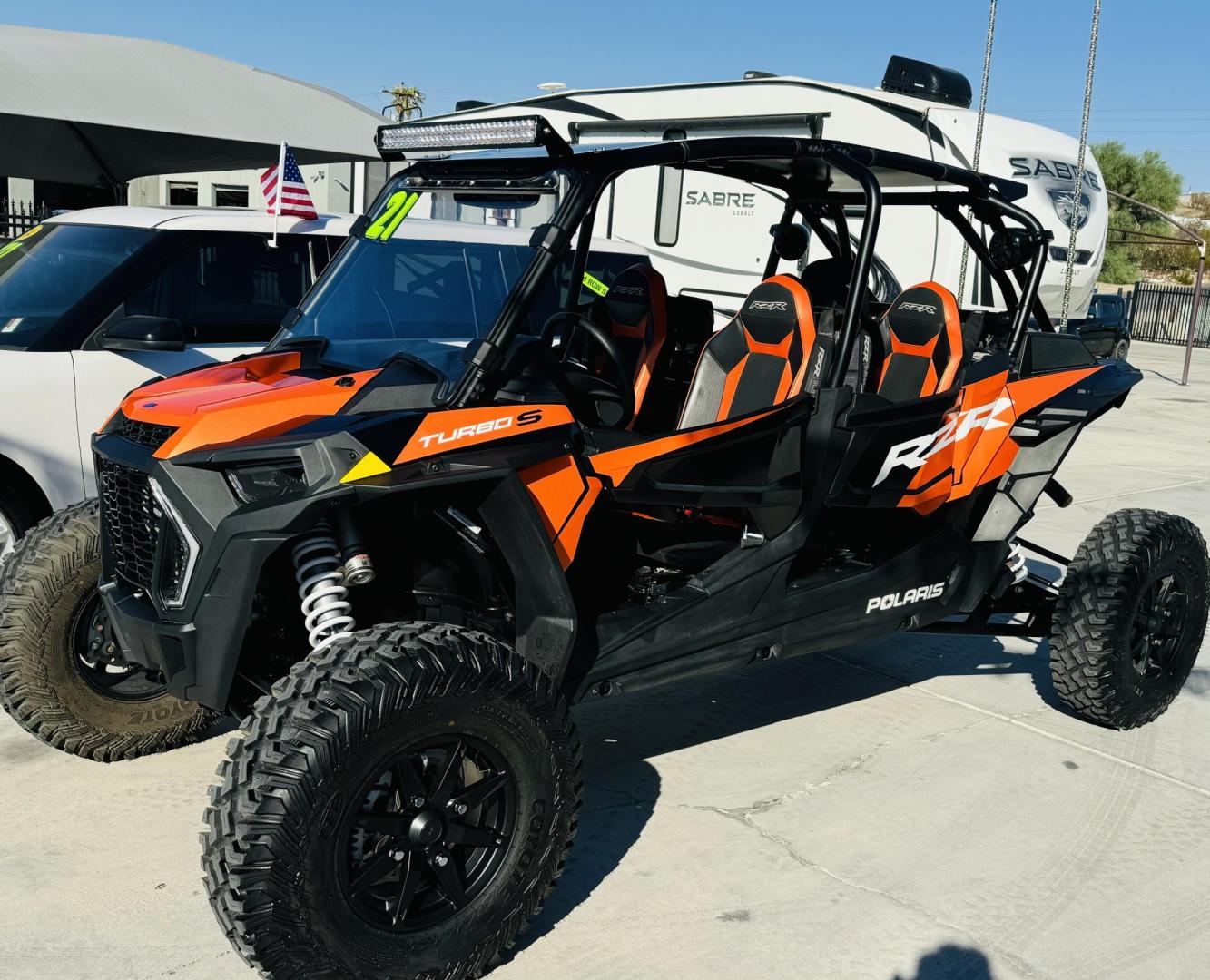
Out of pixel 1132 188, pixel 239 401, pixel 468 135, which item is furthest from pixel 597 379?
pixel 1132 188

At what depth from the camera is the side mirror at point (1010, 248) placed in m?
4.44

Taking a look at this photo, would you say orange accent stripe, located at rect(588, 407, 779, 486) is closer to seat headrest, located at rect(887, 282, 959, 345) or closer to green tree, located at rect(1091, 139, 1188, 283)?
seat headrest, located at rect(887, 282, 959, 345)

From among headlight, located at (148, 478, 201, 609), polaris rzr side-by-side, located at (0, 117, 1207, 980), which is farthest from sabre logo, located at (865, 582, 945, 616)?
headlight, located at (148, 478, 201, 609)

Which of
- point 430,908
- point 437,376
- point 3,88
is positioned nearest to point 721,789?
point 430,908

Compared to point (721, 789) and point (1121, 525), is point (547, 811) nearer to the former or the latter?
point (721, 789)

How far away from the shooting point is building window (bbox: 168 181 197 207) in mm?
31016

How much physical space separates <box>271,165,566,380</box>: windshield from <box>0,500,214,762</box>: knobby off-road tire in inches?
35.5

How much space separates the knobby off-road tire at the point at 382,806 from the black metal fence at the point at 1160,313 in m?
33.7

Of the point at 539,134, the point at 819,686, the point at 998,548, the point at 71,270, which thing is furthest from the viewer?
the point at 71,270

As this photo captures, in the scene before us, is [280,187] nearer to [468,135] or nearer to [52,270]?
[52,270]

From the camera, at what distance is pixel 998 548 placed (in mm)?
4477

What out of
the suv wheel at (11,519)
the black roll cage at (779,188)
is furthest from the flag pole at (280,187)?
the black roll cage at (779,188)

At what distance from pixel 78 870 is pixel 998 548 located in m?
3.22

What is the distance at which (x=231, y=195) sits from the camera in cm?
3083
